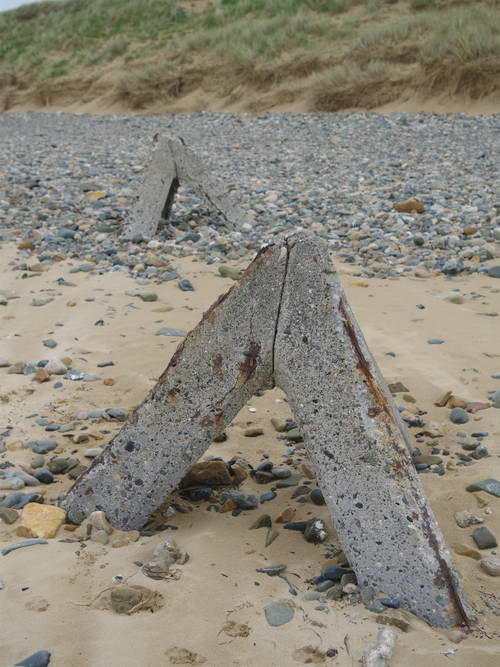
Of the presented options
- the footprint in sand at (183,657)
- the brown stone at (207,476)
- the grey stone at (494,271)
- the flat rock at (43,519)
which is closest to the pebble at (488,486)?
the brown stone at (207,476)

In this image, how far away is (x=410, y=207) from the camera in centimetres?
821

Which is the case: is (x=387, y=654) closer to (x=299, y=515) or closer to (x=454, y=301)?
(x=299, y=515)

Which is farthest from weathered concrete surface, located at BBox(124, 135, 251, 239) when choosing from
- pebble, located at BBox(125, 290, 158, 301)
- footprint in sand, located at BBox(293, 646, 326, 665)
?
footprint in sand, located at BBox(293, 646, 326, 665)

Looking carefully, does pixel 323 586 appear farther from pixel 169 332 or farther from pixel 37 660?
pixel 169 332

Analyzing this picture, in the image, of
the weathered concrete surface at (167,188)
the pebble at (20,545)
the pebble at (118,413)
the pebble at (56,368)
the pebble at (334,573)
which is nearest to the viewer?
the pebble at (334,573)

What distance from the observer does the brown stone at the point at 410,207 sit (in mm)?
8195

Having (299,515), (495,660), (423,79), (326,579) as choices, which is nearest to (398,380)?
(299,515)

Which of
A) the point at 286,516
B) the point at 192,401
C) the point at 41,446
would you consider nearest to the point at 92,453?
the point at 41,446

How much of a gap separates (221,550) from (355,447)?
0.61 m

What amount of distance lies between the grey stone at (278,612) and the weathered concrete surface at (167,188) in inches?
226

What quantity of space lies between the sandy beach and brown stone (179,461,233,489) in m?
0.09

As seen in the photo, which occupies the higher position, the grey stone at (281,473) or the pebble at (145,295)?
the grey stone at (281,473)

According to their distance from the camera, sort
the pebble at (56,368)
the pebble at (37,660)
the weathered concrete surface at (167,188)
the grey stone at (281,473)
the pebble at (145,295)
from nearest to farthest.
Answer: the pebble at (37,660) < the grey stone at (281,473) < the pebble at (56,368) < the pebble at (145,295) < the weathered concrete surface at (167,188)

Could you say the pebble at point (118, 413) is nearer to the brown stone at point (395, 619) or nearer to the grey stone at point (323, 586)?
the grey stone at point (323, 586)
